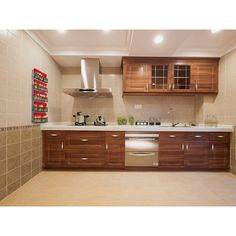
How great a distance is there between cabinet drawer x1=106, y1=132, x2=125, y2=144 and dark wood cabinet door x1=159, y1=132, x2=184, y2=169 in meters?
0.70

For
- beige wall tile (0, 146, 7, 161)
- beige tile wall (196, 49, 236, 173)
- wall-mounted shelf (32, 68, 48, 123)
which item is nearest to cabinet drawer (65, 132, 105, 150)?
wall-mounted shelf (32, 68, 48, 123)

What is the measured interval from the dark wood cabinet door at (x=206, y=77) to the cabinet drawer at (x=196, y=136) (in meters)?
0.88

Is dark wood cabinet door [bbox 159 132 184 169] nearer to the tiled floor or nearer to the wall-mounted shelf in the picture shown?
the tiled floor

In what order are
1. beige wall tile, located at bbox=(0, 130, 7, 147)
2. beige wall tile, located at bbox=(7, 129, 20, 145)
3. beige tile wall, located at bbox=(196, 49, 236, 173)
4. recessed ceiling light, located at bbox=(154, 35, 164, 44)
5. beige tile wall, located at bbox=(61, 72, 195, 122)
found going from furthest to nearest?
beige tile wall, located at bbox=(61, 72, 195, 122) < beige tile wall, located at bbox=(196, 49, 236, 173) < recessed ceiling light, located at bbox=(154, 35, 164, 44) < beige wall tile, located at bbox=(7, 129, 20, 145) < beige wall tile, located at bbox=(0, 130, 7, 147)

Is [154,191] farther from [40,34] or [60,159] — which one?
[40,34]

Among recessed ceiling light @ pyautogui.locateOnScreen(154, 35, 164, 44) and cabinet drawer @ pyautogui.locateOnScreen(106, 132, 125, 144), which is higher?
recessed ceiling light @ pyautogui.locateOnScreen(154, 35, 164, 44)

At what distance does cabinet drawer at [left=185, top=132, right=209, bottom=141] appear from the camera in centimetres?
324

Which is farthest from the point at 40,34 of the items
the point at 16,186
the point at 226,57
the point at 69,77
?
the point at 226,57

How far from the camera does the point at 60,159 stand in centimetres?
325

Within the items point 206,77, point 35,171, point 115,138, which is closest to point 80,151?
point 115,138

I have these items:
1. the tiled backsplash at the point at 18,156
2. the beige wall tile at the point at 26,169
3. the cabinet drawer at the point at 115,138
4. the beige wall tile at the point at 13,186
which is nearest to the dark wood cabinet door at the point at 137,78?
the cabinet drawer at the point at 115,138

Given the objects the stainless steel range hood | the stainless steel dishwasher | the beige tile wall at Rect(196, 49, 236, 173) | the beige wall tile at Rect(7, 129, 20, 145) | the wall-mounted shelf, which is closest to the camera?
the beige wall tile at Rect(7, 129, 20, 145)

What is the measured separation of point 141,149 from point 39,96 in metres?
2.00
